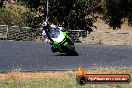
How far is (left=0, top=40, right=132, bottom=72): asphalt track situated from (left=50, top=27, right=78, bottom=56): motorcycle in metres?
0.39

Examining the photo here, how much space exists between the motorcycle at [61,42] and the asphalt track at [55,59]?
1.29ft

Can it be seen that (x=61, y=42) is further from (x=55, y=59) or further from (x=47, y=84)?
(x=47, y=84)

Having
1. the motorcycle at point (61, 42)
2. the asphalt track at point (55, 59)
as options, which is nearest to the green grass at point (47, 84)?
the asphalt track at point (55, 59)

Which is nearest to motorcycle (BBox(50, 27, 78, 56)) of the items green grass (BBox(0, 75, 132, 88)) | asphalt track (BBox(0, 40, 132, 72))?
asphalt track (BBox(0, 40, 132, 72))

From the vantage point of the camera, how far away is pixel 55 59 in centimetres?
2070

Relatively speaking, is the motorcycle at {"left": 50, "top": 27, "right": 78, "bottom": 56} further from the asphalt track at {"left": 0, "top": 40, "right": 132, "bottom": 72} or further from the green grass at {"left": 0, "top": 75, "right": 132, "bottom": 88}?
the green grass at {"left": 0, "top": 75, "right": 132, "bottom": 88}

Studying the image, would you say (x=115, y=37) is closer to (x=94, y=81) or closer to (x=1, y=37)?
(x=1, y=37)

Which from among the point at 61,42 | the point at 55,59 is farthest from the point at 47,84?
the point at 61,42

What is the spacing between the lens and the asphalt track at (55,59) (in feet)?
59.1

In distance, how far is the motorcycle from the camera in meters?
22.9

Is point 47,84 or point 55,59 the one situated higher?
point 47,84

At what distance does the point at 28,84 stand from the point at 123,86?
8.98ft

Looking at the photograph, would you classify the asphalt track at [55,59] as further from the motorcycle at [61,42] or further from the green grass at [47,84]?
the green grass at [47,84]

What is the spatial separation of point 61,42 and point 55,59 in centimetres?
228
